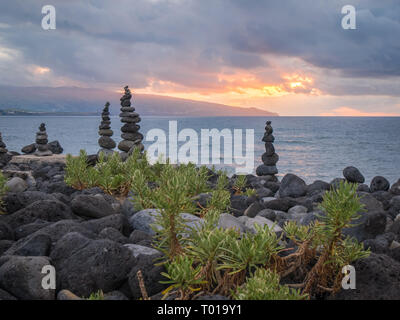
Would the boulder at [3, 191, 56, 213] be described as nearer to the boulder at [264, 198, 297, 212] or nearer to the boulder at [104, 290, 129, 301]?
the boulder at [104, 290, 129, 301]

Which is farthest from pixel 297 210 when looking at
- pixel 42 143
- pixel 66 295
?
pixel 42 143

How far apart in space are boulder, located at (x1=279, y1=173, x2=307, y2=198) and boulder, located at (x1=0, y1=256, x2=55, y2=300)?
1243cm

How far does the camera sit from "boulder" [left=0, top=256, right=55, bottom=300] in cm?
345

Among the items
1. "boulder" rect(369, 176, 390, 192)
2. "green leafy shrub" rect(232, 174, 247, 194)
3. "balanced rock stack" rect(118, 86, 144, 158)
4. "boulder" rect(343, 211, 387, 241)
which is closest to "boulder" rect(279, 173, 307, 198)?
"boulder" rect(369, 176, 390, 192)

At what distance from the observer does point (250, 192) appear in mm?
10781

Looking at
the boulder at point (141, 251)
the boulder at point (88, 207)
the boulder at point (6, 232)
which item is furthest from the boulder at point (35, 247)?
the boulder at point (88, 207)

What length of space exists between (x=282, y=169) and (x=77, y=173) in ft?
132

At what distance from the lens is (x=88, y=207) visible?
5844 mm

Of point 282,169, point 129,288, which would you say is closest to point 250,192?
point 129,288

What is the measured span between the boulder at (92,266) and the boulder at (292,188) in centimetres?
1194

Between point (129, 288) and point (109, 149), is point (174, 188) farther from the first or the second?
point (109, 149)

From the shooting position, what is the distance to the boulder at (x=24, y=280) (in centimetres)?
345

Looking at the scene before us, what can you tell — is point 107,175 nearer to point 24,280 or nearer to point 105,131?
point 24,280
